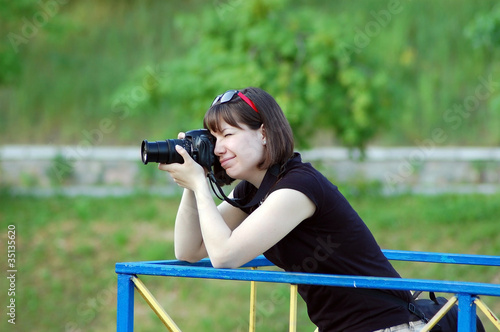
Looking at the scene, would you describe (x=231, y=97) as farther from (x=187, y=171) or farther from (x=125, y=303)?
(x=125, y=303)

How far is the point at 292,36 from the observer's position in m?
6.79

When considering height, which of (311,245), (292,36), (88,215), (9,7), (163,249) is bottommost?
(311,245)

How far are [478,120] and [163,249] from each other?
3864 millimetres

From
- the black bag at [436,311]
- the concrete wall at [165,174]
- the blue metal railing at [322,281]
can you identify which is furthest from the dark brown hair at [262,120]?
the concrete wall at [165,174]

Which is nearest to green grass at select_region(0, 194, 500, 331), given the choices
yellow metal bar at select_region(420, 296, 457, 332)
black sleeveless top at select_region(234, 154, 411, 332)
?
black sleeveless top at select_region(234, 154, 411, 332)

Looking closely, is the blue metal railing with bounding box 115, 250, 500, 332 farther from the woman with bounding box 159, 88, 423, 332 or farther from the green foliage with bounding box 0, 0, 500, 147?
the green foliage with bounding box 0, 0, 500, 147

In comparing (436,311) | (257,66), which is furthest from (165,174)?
(436,311)

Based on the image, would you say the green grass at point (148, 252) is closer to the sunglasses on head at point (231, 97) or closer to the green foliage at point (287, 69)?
the green foliage at point (287, 69)

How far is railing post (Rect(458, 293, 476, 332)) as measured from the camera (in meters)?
1.59

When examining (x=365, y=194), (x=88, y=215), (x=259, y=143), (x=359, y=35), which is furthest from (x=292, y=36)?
(x=259, y=143)

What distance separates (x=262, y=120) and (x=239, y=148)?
110 millimetres

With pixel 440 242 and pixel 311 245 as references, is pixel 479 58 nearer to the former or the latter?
pixel 440 242

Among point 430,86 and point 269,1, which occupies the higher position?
point 430,86

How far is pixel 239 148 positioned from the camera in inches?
81.1
